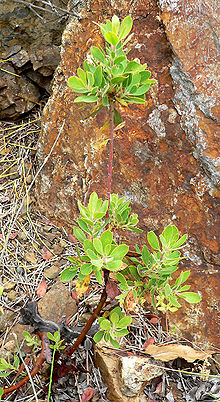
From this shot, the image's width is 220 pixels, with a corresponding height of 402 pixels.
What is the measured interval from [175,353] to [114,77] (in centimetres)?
131

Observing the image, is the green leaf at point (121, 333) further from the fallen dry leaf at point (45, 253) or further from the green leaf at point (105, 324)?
the fallen dry leaf at point (45, 253)

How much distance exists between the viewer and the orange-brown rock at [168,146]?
1.87 meters

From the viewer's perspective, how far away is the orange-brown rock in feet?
6.12

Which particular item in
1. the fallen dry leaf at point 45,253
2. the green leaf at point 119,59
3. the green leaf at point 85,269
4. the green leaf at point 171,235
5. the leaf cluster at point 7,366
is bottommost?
the fallen dry leaf at point 45,253

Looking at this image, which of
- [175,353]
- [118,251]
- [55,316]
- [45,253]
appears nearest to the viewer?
[118,251]

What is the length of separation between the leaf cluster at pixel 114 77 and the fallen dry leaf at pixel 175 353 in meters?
1.19

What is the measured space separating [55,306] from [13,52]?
1.82 metres

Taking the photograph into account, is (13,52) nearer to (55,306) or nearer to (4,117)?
(4,117)

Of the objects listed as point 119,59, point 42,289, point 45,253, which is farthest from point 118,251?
point 45,253

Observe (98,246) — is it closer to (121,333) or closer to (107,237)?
(107,237)

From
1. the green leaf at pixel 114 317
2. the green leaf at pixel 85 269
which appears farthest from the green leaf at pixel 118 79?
the green leaf at pixel 114 317

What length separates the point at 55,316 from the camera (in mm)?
2094

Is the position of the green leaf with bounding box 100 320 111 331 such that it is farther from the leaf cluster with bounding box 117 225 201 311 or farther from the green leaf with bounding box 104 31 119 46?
the green leaf with bounding box 104 31 119 46

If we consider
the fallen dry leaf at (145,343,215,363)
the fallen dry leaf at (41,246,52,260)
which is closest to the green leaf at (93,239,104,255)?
the fallen dry leaf at (145,343,215,363)
